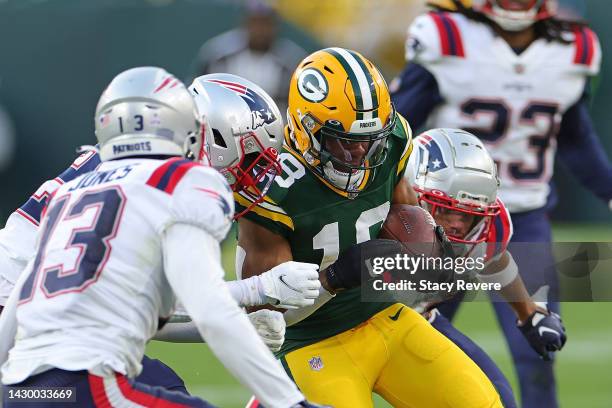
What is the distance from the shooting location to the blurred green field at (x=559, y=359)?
19.5 feet

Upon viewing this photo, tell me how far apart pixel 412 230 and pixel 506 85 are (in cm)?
226

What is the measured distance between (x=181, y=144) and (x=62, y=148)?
6.87 meters

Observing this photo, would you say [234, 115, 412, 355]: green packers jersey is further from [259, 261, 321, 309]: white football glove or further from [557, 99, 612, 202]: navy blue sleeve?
[557, 99, 612, 202]: navy blue sleeve

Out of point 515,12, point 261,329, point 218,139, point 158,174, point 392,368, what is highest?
point 158,174

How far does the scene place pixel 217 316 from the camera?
2.76 meters

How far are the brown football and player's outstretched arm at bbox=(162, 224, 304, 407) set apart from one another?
1.12 meters

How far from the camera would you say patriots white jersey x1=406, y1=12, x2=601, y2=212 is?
5.88 metres

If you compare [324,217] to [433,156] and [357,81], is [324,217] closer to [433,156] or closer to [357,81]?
[357,81]

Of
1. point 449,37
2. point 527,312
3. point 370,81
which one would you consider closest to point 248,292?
point 370,81

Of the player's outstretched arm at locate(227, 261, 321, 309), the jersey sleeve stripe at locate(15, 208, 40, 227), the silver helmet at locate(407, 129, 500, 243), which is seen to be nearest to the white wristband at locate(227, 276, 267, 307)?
the player's outstretched arm at locate(227, 261, 321, 309)

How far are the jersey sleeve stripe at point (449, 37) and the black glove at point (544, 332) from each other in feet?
5.94

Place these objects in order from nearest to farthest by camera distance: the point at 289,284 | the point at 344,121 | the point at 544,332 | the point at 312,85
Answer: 1. the point at 289,284
2. the point at 344,121
3. the point at 312,85
4. the point at 544,332

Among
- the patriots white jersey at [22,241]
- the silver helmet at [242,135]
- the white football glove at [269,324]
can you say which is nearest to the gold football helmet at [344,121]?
the silver helmet at [242,135]

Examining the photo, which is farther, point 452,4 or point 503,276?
point 452,4
